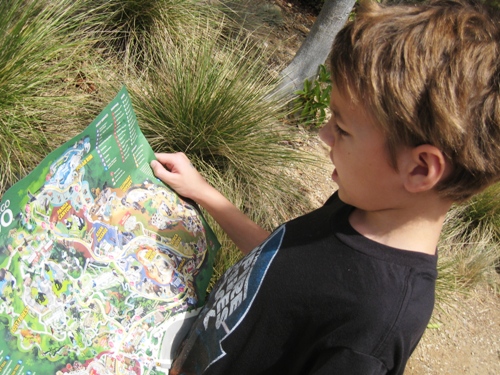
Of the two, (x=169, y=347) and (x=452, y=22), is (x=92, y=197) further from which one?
(x=452, y=22)

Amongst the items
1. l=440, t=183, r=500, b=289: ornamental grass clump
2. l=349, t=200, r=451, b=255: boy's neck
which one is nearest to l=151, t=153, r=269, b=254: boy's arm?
l=349, t=200, r=451, b=255: boy's neck

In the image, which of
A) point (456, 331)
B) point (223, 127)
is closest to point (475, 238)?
point (456, 331)

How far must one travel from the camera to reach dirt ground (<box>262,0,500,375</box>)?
8.46 feet

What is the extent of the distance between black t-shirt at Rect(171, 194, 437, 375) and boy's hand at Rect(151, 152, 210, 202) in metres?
0.34

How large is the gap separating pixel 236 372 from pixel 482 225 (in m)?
2.47

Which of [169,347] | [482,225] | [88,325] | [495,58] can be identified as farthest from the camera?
[482,225]

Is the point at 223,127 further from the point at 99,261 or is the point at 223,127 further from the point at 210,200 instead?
the point at 99,261

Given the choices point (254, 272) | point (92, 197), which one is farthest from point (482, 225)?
point (92, 197)

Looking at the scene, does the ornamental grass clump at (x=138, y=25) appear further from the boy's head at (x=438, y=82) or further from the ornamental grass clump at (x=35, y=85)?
the boy's head at (x=438, y=82)

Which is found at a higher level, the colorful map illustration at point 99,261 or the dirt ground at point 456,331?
the colorful map illustration at point 99,261

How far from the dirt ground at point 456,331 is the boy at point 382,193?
156 cm

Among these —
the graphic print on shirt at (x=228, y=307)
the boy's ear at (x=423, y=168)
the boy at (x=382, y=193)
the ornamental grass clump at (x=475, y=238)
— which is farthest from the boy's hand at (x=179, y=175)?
the ornamental grass clump at (x=475, y=238)

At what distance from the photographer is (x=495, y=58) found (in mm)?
971

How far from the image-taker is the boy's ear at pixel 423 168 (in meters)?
0.99
